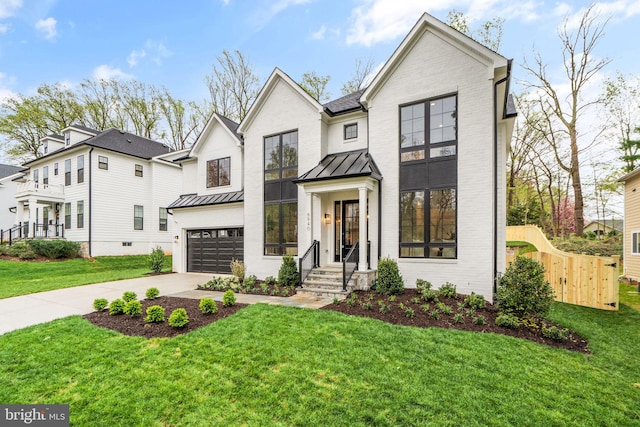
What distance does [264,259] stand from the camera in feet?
37.9

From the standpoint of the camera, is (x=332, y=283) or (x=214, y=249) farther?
(x=214, y=249)

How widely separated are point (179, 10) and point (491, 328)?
1844 centimetres

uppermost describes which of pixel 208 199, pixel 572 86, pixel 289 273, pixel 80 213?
pixel 572 86

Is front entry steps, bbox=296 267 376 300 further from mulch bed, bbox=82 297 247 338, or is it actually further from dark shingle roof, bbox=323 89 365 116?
dark shingle roof, bbox=323 89 365 116

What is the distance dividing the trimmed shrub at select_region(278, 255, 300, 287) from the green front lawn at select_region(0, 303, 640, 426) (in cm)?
413

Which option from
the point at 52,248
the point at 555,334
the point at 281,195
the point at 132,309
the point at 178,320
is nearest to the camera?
the point at 555,334

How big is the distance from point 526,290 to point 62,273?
60.9 feet

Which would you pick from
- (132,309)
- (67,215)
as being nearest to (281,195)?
(132,309)

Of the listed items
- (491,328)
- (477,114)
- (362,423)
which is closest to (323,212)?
(477,114)

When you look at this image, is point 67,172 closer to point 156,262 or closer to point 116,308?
point 156,262

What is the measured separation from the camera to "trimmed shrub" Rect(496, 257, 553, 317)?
5.98 m

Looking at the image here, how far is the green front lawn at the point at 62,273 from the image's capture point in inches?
418

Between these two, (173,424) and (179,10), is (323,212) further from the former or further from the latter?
(179,10)

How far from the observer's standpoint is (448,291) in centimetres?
793
